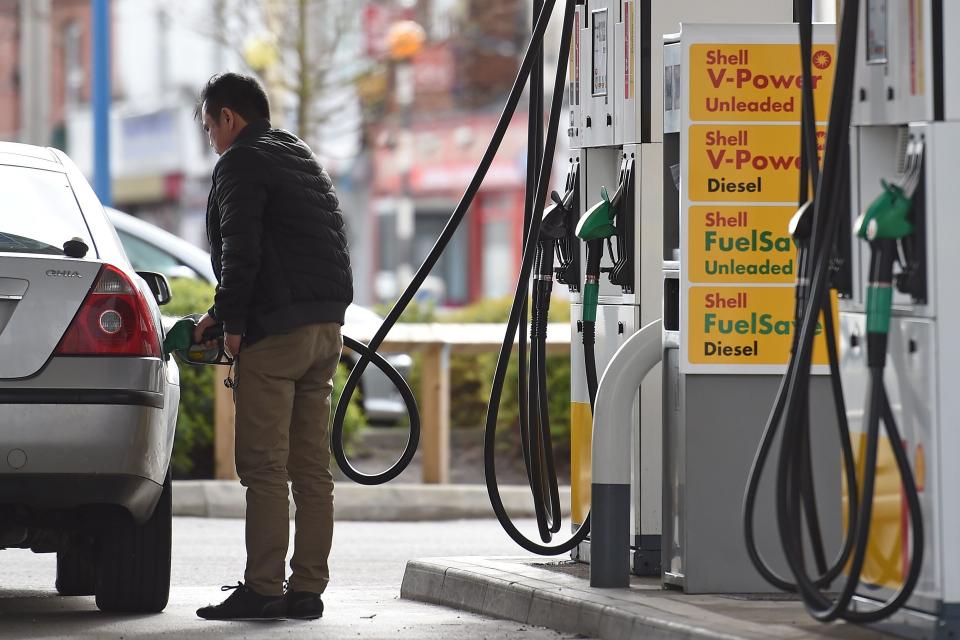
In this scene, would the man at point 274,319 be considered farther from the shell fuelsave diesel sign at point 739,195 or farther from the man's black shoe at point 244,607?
the shell fuelsave diesel sign at point 739,195

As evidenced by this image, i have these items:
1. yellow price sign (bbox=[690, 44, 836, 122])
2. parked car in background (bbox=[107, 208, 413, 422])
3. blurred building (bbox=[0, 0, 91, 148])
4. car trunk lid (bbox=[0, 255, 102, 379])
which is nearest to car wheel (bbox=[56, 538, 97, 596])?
car trunk lid (bbox=[0, 255, 102, 379])

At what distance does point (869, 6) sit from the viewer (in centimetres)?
524

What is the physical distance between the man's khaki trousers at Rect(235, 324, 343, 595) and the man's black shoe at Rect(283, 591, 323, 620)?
0.07ft

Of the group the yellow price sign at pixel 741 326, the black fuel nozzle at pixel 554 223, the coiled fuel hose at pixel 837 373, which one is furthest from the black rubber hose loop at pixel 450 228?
the coiled fuel hose at pixel 837 373

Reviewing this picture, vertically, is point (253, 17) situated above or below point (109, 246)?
above

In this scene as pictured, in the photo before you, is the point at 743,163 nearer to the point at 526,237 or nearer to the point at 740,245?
the point at 740,245

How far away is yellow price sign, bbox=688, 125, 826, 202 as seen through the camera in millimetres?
6250

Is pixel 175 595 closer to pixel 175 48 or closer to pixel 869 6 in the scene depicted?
pixel 869 6

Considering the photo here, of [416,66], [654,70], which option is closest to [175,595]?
[654,70]

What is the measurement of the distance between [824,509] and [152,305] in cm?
226

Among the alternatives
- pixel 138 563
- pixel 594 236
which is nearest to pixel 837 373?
pixel 594 236

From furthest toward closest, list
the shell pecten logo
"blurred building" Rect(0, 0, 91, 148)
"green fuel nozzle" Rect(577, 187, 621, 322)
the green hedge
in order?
"blurred building" Rect(0, 0, 91, 148)
the green hedge
"green fuel nozzle" Rect(577, 187, 621, 322)
the shell pecten logo

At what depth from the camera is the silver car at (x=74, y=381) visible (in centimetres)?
580

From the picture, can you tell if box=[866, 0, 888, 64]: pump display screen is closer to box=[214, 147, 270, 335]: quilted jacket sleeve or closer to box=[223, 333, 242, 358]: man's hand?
box=[214, 147, 270, 335]: quilted jacket sleeve
